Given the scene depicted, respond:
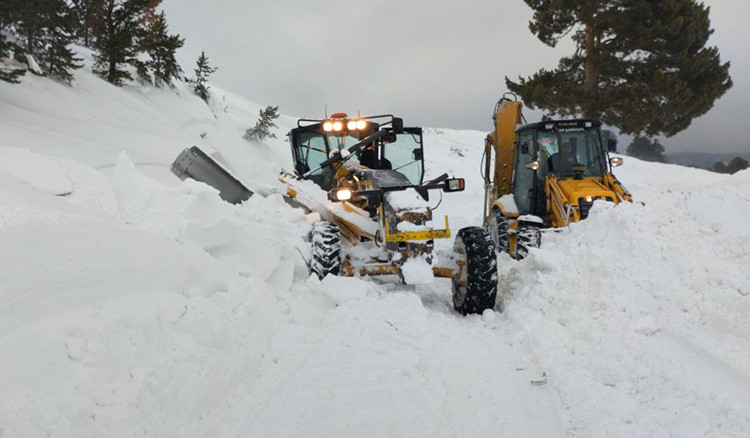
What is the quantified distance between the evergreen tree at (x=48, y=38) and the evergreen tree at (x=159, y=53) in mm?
3825

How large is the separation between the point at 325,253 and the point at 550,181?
4.26m

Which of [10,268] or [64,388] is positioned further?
[10,268]

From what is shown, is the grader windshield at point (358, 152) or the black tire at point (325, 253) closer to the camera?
the black tire at point (325, 253)

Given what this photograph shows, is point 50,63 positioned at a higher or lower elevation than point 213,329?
higher

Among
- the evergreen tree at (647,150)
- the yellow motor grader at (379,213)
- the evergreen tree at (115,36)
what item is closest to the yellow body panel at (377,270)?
the yellow motor grader at (379,213)

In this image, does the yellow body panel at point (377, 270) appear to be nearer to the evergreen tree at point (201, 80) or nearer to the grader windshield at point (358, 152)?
the grader windshield at point (358, 152)

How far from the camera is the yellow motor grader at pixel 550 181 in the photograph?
7.03 meters

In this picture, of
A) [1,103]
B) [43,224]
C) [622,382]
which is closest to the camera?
[622,382]

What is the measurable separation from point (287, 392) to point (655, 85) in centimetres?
2099

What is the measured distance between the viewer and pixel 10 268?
307cm

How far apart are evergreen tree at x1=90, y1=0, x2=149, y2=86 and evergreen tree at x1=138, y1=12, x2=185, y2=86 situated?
723 mm

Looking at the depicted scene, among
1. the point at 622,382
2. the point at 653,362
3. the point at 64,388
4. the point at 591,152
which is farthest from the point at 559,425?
the point at 591,152

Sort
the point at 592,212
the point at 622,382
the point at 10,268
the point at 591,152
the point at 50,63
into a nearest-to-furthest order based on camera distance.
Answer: the point at 10,268 → the point at 622,382 → the point at 592,212 → the point at 591,152 → the point at 50,63

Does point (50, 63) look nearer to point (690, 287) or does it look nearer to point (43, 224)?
point (43, 224)
